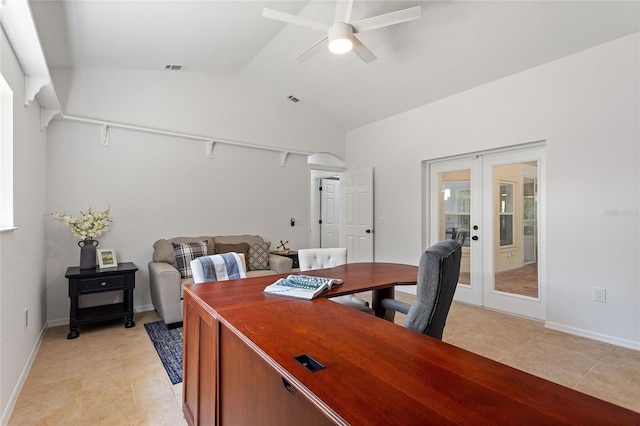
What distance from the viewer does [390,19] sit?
2496 mm

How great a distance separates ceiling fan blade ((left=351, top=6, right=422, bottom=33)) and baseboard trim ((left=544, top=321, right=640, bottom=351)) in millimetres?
3294

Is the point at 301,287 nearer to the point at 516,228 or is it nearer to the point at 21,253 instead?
the point at 21,253

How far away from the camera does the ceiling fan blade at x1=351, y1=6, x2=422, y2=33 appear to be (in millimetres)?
2430

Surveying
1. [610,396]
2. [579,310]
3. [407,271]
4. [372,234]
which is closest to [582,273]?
[579,310]

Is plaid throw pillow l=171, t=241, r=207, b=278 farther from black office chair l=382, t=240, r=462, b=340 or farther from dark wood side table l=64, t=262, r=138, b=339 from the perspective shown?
black office chair l=382, t=240, r=462, b=340

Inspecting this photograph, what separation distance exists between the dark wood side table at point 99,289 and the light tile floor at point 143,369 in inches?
5.7

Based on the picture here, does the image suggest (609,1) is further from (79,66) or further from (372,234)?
(79,66)

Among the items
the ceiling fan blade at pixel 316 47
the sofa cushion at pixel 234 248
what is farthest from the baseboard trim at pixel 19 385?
the ceiling fan blade at pixel 316 47

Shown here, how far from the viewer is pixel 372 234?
5434 millimetres

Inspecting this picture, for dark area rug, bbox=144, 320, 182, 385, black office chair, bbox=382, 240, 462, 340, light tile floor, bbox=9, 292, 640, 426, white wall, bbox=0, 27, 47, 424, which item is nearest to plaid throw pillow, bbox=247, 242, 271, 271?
dark area rug, bbox=144, 320, 182, 385

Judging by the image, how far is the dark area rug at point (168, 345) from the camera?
8.12ft

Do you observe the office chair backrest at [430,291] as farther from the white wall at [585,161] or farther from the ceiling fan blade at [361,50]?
the white wall at [585,161]

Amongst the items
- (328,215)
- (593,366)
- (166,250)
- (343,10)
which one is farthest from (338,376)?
(328,215)

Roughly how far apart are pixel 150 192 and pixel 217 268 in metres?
2.45
